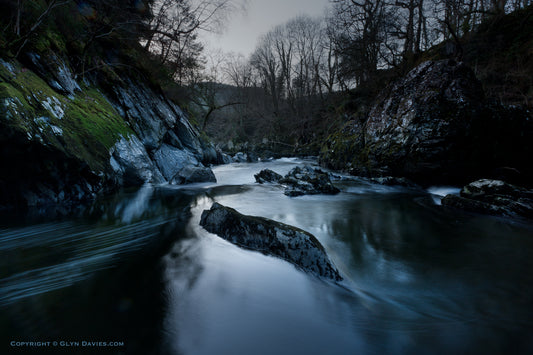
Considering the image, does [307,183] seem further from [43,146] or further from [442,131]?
[43,146]

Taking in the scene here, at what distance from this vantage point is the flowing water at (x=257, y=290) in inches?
56.0

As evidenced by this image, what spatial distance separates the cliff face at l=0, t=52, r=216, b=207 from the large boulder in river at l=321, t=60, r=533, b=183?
6691 mm

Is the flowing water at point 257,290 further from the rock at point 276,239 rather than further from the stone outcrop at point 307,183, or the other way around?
the stone outcrop at point 307,183

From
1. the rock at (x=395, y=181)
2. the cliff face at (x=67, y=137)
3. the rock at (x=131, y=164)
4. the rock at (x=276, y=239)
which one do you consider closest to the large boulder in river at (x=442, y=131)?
the rock at (x=395, y=181)

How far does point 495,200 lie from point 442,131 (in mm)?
3128

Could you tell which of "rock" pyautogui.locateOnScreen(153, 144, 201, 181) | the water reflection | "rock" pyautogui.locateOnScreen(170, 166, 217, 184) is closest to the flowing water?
the water reflection

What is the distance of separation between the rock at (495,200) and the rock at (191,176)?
7.20m

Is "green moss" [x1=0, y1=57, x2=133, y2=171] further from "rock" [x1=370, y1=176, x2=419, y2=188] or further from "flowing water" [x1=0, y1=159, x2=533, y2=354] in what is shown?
"rock" [x1=370, y1=176, x2=419, y2=188]

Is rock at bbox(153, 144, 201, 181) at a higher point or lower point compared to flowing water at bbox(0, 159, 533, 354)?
higher

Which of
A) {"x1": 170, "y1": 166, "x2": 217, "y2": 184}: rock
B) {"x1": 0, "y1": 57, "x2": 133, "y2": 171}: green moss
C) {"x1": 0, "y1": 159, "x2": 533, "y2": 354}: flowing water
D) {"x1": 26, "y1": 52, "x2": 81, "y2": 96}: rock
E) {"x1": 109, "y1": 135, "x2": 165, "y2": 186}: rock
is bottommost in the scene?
{"x1": 0, "y1": 159, "x2": 533, "y2": 354}: flowing water

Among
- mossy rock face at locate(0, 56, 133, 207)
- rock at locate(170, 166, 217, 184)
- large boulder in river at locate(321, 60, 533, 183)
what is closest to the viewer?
mossy rock face at locate(0, 56, 133, 207)

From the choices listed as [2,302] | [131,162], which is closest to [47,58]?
[131,162]

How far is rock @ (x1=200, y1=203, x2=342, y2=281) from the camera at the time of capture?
7.64ft

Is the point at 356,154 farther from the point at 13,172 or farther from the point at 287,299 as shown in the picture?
the point at 13,172
